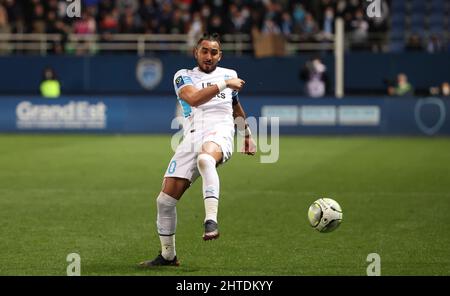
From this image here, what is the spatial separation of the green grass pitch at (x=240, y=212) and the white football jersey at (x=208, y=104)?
1.40m

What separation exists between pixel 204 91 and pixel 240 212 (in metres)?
4.87

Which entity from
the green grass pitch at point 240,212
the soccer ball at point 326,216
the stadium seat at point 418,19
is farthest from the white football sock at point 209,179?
the stadium seat at point 418,19

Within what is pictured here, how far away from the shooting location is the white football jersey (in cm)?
973

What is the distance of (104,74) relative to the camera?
33125 millimetres

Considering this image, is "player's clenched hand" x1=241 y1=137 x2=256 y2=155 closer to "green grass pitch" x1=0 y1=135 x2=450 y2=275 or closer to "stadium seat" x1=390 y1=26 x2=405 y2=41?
"green grass pitch" x1=0 y1=135 x2=450 y2=275

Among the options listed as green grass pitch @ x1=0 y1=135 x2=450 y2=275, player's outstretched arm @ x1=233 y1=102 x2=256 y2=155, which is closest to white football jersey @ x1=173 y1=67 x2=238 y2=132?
player's outstretched arm @ x1=233 y1=102 x2=256 y2=155

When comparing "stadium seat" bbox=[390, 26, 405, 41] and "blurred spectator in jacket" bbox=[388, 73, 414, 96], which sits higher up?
"stadium seat" bbox=[390, 26, 405, 41]

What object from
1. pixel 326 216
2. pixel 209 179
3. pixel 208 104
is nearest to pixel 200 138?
pixel 208 104

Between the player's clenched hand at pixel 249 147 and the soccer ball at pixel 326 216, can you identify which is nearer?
the soccer ball at pixel 326 216

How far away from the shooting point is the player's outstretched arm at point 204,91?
30.3ft

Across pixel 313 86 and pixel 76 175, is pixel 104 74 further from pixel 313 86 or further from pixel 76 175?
pixel 76 175

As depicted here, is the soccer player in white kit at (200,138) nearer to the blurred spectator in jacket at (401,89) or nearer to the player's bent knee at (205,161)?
the player's bent knee at (205,161)

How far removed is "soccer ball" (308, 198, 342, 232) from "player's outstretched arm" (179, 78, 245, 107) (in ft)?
5.42

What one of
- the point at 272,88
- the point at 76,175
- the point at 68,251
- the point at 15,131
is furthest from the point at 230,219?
the point at 272,88
